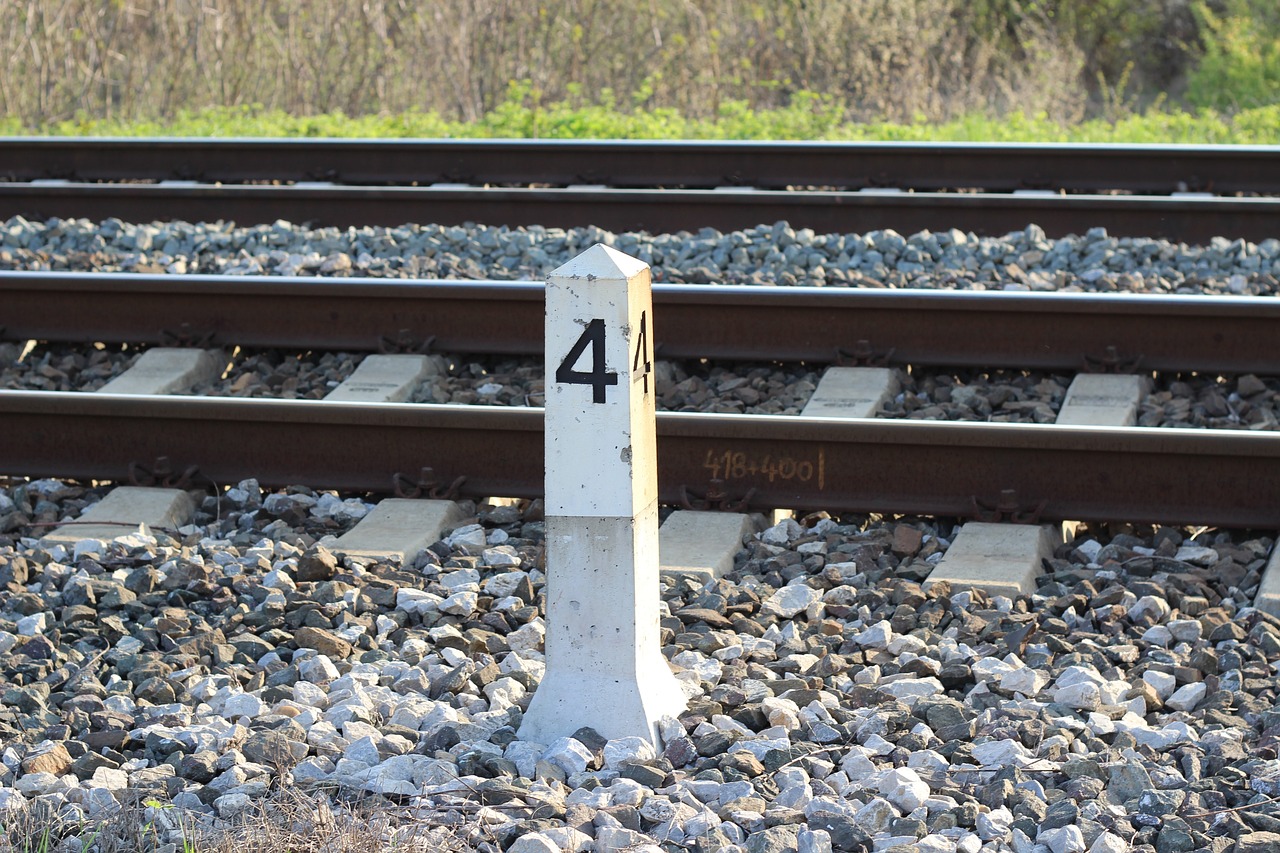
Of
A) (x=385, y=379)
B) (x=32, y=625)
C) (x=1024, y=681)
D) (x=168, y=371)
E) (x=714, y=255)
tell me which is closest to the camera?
(x=1024, y=681)

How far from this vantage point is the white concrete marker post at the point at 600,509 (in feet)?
11.9

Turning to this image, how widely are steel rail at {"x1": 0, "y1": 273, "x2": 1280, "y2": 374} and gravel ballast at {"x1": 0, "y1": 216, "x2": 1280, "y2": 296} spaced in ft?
3.21

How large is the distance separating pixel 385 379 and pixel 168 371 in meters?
1.00

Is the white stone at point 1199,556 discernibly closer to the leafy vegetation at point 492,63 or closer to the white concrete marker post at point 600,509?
the white concrete marker post at point 600,509

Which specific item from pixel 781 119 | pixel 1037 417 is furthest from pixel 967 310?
pixel 781 119

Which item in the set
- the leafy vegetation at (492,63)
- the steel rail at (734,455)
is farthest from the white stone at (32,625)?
the leafy vegetation at (492,63)

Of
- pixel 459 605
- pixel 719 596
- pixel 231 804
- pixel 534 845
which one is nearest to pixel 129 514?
pixel 459 605

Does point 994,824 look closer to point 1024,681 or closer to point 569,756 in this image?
point 1024,681

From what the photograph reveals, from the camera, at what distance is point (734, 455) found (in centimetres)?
541

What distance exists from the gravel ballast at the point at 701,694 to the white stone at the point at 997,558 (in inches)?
→ 2.6

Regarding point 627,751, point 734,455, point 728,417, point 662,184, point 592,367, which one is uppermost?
point 592,367

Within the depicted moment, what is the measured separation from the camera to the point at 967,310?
6289mm

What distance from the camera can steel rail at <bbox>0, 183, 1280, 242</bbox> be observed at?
823cm

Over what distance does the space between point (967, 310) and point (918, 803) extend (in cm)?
325
